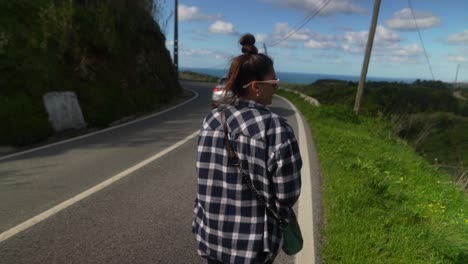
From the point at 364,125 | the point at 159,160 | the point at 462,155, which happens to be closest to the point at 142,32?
the point at 364,125

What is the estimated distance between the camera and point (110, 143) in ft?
31.1

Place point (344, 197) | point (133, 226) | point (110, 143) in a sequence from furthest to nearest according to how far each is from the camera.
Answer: point (110, 143) < point (344, 197) < point (133, 226)

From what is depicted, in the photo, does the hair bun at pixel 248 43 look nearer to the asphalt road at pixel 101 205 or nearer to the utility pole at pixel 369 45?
the asphalt road at pixel 101 205

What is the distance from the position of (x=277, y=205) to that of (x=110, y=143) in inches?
318

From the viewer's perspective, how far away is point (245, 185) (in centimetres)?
199

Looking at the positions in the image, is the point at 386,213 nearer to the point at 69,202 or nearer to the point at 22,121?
the point at 69,202

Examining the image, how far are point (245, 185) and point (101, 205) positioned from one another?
3.74 m

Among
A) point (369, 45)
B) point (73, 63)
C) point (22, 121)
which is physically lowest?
point (22, 121)

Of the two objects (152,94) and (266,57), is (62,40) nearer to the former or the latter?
(152,94)

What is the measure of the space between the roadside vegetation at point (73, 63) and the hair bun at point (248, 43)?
8.37 meters

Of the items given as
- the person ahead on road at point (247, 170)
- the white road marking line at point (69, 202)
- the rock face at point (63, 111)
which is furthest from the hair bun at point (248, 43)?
the rock face at point (63, 111)

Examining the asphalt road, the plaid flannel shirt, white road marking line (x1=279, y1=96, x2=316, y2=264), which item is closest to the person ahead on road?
the plaid flannel shirt

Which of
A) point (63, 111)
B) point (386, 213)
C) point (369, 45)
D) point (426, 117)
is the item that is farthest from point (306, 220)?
point (426, 117)

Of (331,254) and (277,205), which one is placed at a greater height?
(277,205)
